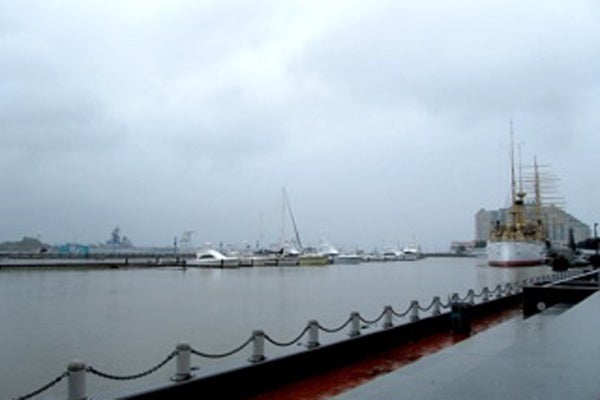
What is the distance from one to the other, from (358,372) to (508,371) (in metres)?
4.52

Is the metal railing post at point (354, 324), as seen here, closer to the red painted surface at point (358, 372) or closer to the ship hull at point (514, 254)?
the red painted surface at point (358, 372)

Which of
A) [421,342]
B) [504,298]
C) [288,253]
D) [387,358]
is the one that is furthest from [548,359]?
[288,253]

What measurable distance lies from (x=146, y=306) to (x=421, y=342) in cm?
2723

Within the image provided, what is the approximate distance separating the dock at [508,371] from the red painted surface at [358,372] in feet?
6.05

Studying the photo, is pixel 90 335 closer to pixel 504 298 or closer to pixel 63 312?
pixel 63 312

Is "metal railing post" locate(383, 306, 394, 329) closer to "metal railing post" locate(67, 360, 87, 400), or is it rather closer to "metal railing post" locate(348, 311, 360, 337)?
"metal railing post" locate(348, 311, 360, 337)

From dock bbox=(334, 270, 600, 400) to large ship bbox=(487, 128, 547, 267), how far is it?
12379cm

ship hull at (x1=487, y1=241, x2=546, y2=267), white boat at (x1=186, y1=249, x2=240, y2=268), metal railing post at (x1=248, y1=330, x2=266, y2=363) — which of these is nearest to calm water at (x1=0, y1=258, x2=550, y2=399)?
metal railing post at (x1=248, y1=330, x2=266, y2=363)

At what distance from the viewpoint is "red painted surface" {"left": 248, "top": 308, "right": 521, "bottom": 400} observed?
1116 cm

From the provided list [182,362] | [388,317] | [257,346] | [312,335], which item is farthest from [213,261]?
[182,362]

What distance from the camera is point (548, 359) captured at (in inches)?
393

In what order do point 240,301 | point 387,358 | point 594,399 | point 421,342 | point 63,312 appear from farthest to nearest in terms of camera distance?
point 240,301 → point 63,312 → point 421,342 → point 387,358 → point 594,399

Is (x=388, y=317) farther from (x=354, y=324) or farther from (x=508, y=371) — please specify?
(x=508, y=371)

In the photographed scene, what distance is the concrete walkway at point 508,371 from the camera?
7.73 metres
